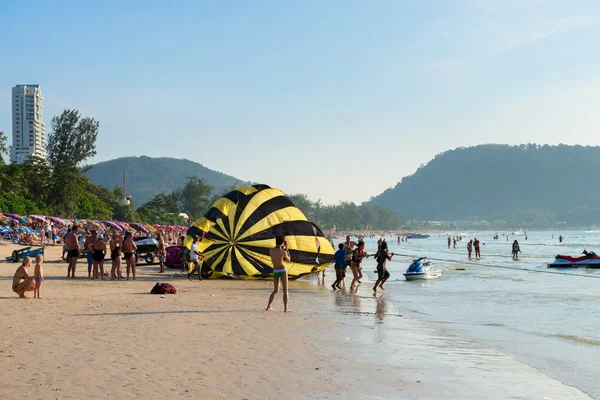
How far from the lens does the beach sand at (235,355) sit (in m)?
7.29

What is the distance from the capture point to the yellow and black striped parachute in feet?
73.9

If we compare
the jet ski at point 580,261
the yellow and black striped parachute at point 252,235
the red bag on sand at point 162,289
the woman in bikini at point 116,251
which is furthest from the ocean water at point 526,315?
the woman in bikini at point 116,251

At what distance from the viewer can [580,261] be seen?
38.7m

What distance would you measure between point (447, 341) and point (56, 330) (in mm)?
6845

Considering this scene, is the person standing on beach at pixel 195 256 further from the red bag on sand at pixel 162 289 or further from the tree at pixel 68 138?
the tree at pixel 68 138

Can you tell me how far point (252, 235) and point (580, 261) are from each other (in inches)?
979

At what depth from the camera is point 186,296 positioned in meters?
17.1

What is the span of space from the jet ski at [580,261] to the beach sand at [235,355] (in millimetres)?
27570

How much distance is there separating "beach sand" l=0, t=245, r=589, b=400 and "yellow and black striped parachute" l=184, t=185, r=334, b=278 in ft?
22.5

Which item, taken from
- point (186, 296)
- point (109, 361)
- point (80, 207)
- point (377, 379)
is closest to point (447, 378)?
point (377, 379)

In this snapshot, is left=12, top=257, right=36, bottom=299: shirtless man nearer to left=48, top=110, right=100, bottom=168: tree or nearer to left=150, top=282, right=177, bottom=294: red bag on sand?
left=150, top=282, right=177, bottom=294: red bag on sand

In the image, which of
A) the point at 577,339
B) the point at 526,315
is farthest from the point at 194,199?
the point at 577,339

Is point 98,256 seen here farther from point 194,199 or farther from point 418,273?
point 194,199

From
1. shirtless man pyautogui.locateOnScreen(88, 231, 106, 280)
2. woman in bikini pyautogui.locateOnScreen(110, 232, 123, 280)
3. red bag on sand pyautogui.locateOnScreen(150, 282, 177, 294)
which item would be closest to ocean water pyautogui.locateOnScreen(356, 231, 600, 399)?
red bag on sand pyautogui.locateOnScreen(150, 282, 177, 294)
